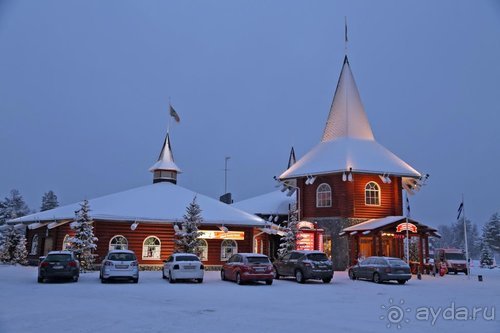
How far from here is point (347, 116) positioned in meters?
40.8

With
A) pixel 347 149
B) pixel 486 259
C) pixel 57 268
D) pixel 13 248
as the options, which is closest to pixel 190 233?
pixel 57 268

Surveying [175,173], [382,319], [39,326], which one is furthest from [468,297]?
[175,173]

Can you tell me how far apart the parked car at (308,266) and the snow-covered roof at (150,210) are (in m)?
8.50

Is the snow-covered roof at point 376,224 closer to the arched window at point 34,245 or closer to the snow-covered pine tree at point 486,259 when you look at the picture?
the arched window at point 34,245

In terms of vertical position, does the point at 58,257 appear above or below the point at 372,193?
below

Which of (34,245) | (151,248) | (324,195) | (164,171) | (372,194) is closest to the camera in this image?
(151,248)

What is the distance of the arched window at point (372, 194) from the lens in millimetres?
35906

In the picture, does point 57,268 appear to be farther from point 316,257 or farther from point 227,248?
point 227,248

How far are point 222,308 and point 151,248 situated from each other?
19368mm

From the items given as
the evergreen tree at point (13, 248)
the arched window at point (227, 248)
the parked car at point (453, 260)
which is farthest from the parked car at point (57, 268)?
the parked car at point (453, 260)

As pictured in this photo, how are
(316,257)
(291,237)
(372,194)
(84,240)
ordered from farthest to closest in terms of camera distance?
(372,194), (291,237), (84,240), (316,257)

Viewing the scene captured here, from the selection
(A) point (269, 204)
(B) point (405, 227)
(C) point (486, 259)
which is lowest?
(C) point (486, 259)

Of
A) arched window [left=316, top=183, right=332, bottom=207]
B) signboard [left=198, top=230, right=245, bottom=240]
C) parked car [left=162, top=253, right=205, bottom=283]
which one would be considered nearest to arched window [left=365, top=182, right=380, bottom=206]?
arched window [left=316, top=183, right=332, bottom=207]

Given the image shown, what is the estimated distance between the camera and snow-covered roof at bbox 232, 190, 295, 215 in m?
45.0
